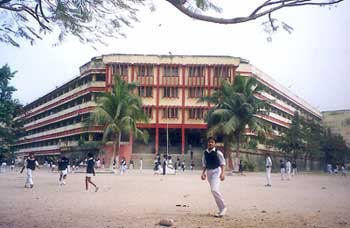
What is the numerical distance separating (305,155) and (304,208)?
49767 millimetres

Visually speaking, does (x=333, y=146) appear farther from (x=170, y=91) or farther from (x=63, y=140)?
(x=63, y=140)

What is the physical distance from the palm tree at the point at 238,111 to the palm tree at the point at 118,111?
7.06 m

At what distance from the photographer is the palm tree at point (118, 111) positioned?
1666 inches

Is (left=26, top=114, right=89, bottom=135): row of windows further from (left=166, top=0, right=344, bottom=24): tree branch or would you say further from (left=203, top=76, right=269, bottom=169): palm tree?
(left=166, top=0, right=344, bottom=24): tree branch

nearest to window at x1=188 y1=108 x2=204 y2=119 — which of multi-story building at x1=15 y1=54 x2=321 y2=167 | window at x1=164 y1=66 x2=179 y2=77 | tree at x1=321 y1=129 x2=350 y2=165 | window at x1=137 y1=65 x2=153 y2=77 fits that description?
multi-story building at x1=15 y1=54 x2=321 y2=167

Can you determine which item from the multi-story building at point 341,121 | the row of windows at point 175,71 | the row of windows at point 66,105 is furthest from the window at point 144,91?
the multi-story building at point 341,121

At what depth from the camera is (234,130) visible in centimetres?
3953

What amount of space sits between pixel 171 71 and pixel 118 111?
56.8ft

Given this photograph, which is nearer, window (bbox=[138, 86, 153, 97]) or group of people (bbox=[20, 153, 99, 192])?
group of people (bbox=[20, 153, 99, 192])

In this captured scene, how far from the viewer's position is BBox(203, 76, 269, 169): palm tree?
130ft

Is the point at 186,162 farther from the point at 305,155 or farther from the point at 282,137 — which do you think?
the point at 305,155

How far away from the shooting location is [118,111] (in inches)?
1678

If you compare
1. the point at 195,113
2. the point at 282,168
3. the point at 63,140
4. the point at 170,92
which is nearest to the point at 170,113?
the point at 170,92

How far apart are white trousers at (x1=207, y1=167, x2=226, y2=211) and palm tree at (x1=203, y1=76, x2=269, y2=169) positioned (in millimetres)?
29211
